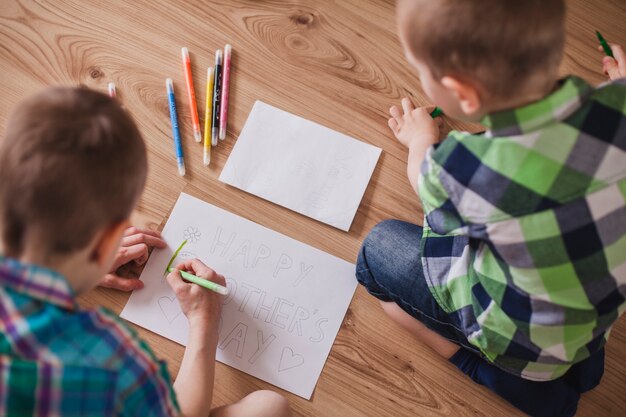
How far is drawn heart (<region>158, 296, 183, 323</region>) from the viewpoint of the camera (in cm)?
90

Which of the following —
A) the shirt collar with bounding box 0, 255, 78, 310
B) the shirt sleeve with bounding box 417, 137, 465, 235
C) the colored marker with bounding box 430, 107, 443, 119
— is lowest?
the shirt collar with bounding box 0, 255, 78, 310

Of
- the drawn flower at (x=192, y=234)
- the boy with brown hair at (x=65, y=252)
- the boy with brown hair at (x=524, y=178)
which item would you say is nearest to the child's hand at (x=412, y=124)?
the boy with brown hair at (x=524, y=178)

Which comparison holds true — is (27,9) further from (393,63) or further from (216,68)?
(393,63)

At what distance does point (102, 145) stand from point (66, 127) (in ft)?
0.11

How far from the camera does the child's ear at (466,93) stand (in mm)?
632

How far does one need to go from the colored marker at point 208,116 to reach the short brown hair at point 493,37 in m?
0.45

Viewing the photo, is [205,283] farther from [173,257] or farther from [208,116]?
[208,116]

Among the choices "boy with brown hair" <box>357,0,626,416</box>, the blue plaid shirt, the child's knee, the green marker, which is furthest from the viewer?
the green marker

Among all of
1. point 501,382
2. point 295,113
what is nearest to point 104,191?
point 295,113

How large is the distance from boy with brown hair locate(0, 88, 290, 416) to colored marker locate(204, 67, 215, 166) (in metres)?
0.37

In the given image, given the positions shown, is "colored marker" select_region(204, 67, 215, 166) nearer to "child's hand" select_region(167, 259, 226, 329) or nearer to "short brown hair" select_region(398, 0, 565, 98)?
"child's hand" select_region(167, 259, 226, 329)

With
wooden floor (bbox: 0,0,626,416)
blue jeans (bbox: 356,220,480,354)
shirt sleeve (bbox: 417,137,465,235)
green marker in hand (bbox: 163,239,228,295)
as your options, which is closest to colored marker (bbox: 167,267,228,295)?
green marker in hand (bbox: 163,239,228,295)

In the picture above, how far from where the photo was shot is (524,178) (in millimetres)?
628

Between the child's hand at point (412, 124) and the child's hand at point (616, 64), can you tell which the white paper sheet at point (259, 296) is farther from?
the child's hand at point (616, 64)
